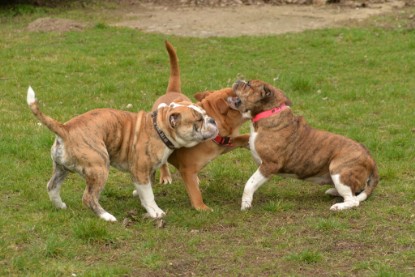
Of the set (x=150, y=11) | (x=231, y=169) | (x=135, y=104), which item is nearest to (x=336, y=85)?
(x=135, y=104)

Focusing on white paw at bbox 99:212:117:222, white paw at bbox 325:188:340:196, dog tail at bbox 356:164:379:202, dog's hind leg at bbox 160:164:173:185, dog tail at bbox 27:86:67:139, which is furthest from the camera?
dog's hind leg at bbox 160:164:173:185

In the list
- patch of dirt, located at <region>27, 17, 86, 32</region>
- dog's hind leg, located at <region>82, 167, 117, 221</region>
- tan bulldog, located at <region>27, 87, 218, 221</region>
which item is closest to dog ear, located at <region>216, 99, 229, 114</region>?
tan bulldog, located at <region>27, 87, 218, 221</region>

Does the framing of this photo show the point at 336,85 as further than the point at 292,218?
Yes

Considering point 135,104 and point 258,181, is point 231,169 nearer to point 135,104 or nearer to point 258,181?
point 258,181

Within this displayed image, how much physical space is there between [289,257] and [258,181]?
168 cm

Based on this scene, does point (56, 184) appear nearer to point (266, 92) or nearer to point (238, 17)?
point (266, 92)

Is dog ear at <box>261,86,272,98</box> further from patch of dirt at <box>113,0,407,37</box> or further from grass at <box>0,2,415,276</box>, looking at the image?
patch of dirt at <box>113,0,407,37</box>

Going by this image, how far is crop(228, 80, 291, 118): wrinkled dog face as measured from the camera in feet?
27.7

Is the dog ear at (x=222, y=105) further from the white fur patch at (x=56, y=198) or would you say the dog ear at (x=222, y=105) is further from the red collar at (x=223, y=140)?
the white fur patch at (x=56, y=198)

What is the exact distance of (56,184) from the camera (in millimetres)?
7906

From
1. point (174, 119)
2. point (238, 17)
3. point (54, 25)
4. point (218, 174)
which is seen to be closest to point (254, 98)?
point (174, 119)

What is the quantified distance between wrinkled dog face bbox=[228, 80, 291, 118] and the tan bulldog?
0.58m

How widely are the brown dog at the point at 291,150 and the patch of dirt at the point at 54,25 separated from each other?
10.7m

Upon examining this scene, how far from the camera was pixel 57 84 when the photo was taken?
13742 mm
